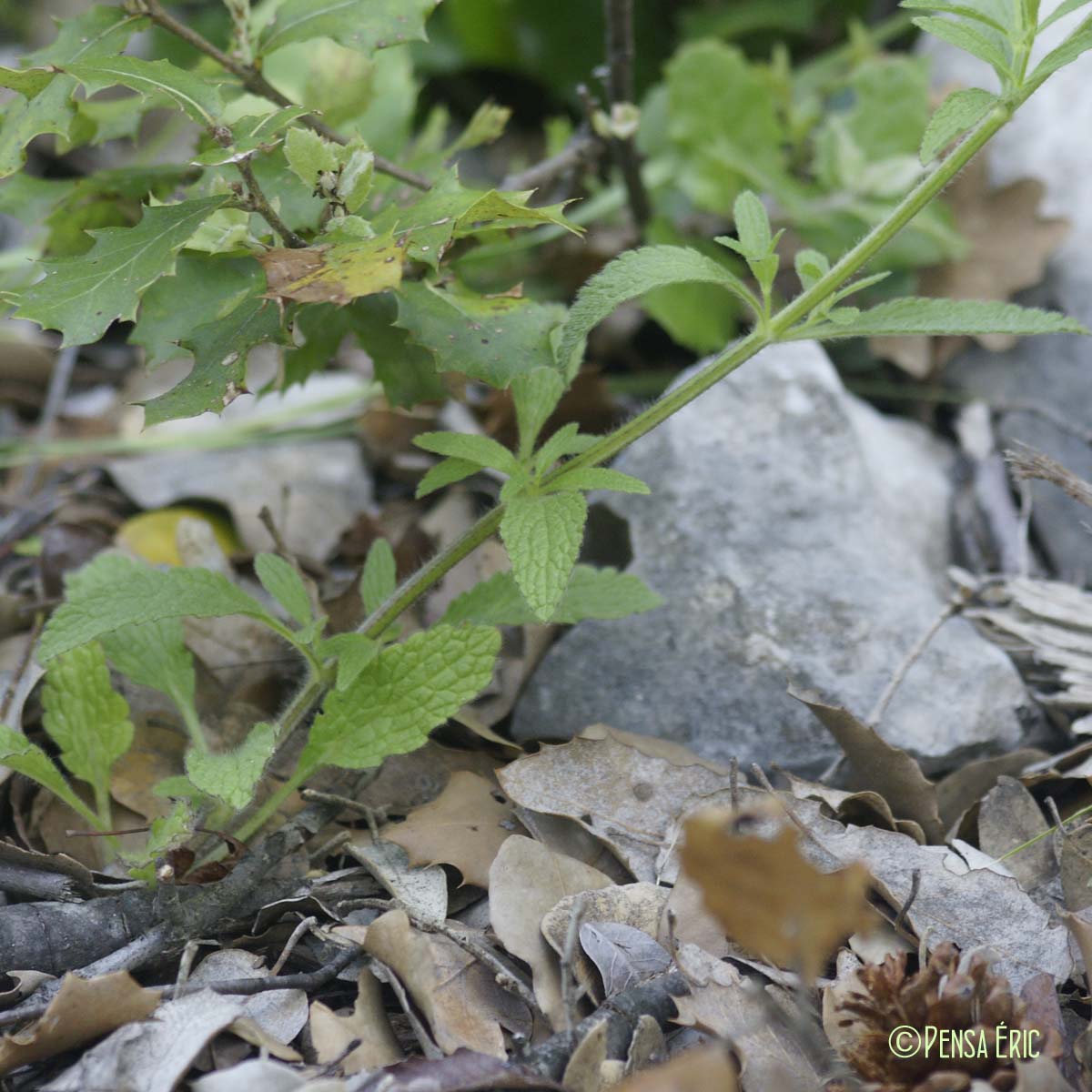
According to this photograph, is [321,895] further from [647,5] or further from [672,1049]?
[647,5]

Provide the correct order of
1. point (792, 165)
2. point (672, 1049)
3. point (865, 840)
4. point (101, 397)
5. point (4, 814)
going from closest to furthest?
point (672, 1049) → point (865, 840) → point (4, 814) → point (792, 165) → point (101, 397)

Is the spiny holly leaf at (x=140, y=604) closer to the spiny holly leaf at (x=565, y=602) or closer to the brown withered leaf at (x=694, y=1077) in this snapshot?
the spiny holly leaf at (x=565, y=602)

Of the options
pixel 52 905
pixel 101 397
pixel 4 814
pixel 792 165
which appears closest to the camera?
pixel 52 905

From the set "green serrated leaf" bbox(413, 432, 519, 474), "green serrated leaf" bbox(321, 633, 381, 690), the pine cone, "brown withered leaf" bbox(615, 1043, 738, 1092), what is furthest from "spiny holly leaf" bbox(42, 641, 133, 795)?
the pine cone

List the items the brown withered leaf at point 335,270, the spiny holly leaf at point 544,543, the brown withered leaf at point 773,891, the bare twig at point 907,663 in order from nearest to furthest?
1. the brown withered leaf at point 773,891
2. the brown withered leaf at point 335,270
3. the spiny holly leaf at point 544,543
4. the bare twig at point 907,663

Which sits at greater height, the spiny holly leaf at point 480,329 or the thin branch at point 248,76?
the thin branch at point 248,76

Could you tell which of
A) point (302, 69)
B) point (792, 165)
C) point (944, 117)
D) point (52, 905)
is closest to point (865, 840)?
point (944, 117)

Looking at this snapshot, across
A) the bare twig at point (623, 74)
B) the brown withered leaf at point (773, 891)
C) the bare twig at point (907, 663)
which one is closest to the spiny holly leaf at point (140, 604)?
the brown withered leaf at point (773, 891)

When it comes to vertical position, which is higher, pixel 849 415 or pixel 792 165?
pixel 792 165
